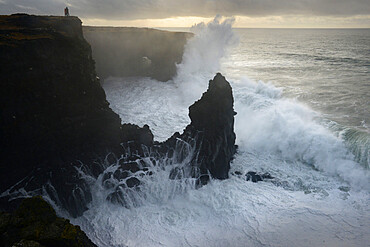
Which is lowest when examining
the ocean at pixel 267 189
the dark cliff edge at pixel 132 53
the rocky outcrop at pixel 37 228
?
the ocean at pixel 267 189

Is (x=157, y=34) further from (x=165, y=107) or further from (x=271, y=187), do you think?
(x=271, y=187)

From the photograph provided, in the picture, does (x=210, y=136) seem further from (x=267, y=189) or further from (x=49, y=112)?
(x=49, y=112)

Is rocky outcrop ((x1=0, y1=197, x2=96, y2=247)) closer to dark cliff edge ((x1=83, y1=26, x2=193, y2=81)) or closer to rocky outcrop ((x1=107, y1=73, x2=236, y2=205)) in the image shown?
rocky outcrop ((x1=107, y1=73, x2=236, y2=205))

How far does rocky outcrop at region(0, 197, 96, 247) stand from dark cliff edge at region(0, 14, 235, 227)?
5.91 m

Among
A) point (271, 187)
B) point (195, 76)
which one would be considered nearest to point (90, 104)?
point (271, 187)

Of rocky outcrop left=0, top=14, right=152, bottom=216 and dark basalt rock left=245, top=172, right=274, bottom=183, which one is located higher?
rocky outcrop left=0, top=14, right=152, bottom=216

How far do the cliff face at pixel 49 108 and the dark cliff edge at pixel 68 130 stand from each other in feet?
0.13

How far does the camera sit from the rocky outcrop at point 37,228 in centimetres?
617

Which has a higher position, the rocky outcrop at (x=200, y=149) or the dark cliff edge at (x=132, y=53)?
the dark cliff edge at (x=132, y=53)

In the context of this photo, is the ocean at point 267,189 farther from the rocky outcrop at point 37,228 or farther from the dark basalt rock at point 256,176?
the rocky outcrop at point 37,228

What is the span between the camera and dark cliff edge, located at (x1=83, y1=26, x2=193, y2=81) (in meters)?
39.9

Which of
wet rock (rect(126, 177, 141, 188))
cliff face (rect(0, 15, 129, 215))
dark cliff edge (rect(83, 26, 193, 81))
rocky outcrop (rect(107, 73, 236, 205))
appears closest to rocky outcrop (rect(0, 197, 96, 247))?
cliff face (rect(0, 15, 129, 215))

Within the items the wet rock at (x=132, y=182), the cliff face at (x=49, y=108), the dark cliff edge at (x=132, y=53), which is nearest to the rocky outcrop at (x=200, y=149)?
the wet rock at (x=132, y=182)

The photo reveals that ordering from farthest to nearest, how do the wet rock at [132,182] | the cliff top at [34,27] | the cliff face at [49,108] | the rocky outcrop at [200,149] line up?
the rocky outcrop at [200,149] → the wet rock at [132,182] → the cliff top at [34,27] → the cliff face at [49,108]
